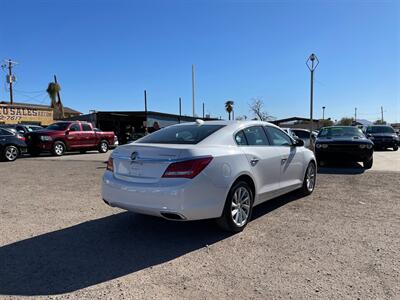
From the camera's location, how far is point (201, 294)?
336cm

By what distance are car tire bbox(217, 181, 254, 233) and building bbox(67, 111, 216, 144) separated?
2787 cm

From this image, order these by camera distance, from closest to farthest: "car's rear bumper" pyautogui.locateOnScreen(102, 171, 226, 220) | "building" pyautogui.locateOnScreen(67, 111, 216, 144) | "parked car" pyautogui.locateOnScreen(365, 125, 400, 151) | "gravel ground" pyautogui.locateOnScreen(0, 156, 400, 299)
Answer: "gravel ground" pyautogui.locateOnScreen(0, 156, 400, 299) → "car's rear bumper" pyautogui.locateOnScreen(102, 171, 226, 220) → "parked car" pyautogui.locateOnScreen(365, 125, 400, 151) → "building" pyautogui.locateOnScreen(67, 111, 216, 144)

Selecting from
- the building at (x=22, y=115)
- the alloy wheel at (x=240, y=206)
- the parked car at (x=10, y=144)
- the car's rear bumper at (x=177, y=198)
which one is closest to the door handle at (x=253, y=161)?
the alloy wheel at (x=240, y=206)

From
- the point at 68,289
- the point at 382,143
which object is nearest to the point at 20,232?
the point at 68,289

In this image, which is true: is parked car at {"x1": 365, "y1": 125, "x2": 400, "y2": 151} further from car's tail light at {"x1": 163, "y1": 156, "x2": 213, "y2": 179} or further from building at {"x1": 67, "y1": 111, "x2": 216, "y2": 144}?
car's tail light at {"x1": 163, "y1": 156, "x2": 213, "y2": 179}

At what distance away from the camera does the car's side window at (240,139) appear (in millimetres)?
5398

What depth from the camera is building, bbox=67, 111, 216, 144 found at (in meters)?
34.2

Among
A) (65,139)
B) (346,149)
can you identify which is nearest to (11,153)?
(65,139)

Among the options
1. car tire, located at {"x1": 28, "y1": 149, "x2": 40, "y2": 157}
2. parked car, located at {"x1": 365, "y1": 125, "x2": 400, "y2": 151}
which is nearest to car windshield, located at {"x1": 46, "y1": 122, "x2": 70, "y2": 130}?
car tire, located at {"x1": 28, "y1": 149, "x2": 40, "y2": 157}

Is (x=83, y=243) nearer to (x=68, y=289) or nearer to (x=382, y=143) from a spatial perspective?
(x=68, y=289)

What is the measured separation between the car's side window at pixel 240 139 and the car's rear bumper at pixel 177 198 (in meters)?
0.95

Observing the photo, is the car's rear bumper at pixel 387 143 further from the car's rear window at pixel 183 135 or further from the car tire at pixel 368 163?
the car's rear window at pixel 183 135

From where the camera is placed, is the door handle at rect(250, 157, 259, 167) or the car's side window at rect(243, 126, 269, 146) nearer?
the door handle at rect(250, 157, 259, 167)

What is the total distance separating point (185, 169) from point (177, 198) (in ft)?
1.18
